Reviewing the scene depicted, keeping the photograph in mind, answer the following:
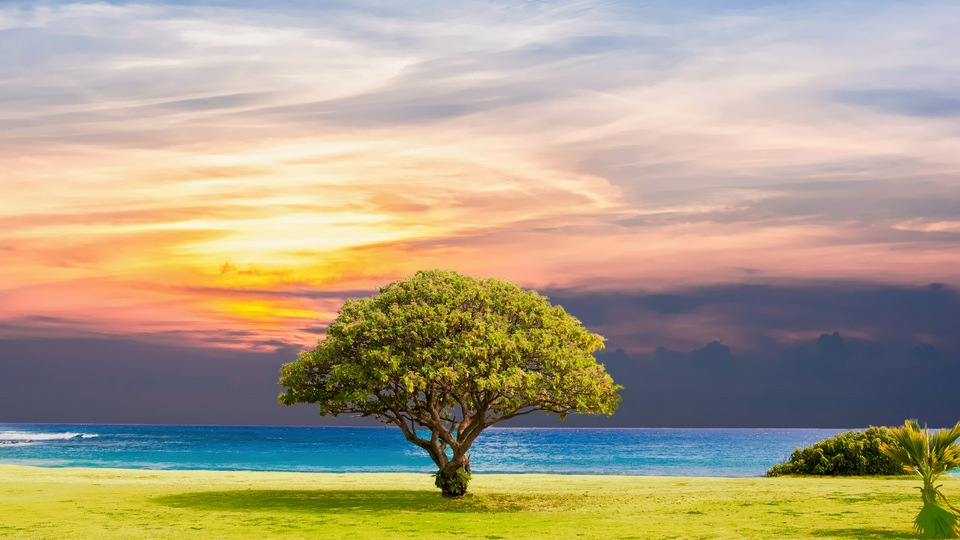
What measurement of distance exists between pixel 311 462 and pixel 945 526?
10396cm

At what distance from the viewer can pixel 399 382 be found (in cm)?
4019

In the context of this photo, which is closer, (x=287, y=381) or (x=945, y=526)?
(x=945, y=526)

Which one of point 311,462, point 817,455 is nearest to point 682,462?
point 311,462

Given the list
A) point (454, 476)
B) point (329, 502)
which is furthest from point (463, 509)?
point (329, 502)

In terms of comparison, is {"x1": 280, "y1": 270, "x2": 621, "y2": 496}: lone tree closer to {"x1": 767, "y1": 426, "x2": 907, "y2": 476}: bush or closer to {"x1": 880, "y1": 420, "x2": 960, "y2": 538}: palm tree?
{"x1": 880, "y1": 420, "x2": 960, "y2": 538}: palm tree

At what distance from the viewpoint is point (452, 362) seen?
39188mm

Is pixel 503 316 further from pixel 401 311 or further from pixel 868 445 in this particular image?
pixel 868 445

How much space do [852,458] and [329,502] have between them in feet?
115

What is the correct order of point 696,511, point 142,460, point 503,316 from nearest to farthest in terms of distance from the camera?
point 696,511
point 503,316
point 142,460

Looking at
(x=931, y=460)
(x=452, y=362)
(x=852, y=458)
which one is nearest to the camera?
(x=931, y=460)

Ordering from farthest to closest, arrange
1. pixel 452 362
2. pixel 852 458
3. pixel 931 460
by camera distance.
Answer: pixel 852 458 < pixel 452 362 < pixel 931 460

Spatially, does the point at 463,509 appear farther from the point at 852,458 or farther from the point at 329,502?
the point at 852,458

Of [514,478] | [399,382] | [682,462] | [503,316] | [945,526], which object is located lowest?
[682,462]

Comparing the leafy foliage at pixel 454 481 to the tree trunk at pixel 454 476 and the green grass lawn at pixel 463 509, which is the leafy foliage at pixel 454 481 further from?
the green grass lawn at pixel 463 509
